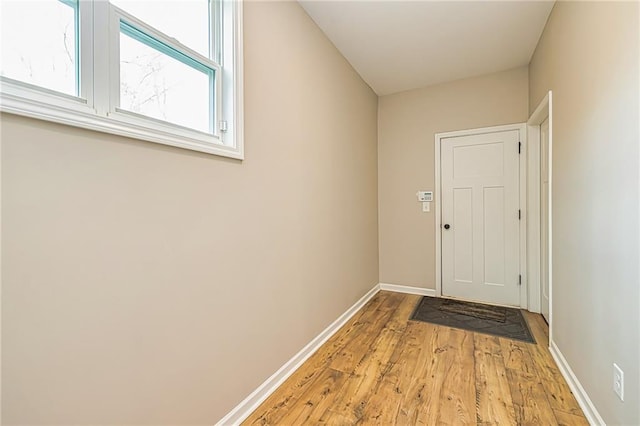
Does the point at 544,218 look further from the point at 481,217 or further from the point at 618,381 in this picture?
the point at 618,381

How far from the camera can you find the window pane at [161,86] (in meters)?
1.15

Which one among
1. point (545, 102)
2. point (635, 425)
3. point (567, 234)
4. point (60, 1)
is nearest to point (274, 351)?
point (635, 425)

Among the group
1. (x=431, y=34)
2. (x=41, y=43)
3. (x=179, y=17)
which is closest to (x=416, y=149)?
(x=431, y=34)

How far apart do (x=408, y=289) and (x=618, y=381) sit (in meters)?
2.52

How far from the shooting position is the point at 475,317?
2.95 m

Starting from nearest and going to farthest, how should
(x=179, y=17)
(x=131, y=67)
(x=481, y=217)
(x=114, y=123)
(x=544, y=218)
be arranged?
(x=114, y=123) < (x=131, y=67) < (x=179, y=17) < (x=544, y=218) < (x=481, y=217)

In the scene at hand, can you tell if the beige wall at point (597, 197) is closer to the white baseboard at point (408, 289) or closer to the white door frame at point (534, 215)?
the white door frame at point (534, 215)

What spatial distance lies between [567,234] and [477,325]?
129 cm

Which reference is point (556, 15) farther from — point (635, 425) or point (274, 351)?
point (274, 351)

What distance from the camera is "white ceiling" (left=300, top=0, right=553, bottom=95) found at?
2197 millimetres

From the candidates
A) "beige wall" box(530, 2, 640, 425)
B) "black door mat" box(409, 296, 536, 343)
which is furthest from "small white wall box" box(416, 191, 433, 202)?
"beige wall" box(530, 2, 640, 425)

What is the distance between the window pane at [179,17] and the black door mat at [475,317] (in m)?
2.96

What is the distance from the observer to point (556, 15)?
213cm

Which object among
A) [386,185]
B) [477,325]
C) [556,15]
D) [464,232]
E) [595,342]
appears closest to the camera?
[595,342]
